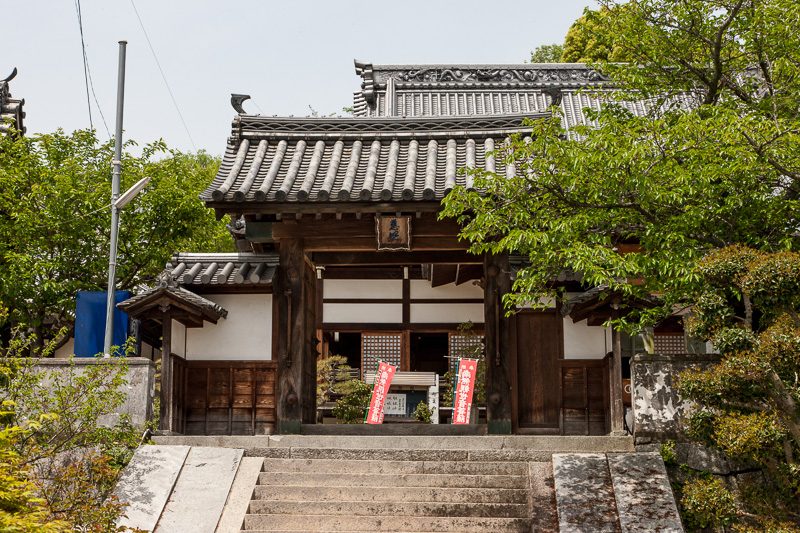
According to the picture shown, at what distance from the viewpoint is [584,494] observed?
479 inches

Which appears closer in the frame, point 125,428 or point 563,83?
point 125,428

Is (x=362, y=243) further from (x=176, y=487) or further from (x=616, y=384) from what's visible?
(x=176, y=487)

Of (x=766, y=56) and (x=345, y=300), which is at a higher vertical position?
(x=766, y=56)

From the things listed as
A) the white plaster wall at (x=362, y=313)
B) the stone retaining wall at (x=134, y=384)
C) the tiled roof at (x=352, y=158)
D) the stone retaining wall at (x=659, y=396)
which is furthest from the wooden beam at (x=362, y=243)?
the white plaster wall at (x=362, y=313)

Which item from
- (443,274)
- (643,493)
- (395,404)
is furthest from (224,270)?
(395,404)

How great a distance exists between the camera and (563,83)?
31312 millimetres

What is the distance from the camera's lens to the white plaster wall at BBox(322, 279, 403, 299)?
80.5ft

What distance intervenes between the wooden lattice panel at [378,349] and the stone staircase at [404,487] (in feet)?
37.0

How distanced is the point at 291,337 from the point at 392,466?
3.61 m

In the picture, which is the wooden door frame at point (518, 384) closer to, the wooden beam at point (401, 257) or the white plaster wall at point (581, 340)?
the white plaster wall at point (581, 340)

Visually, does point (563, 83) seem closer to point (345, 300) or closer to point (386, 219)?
point (345, 300)

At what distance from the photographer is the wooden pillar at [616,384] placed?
15625 millimetres

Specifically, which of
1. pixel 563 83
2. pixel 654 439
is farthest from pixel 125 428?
pixel 563 83

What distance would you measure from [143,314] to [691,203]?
339 inches
